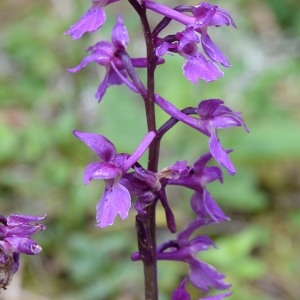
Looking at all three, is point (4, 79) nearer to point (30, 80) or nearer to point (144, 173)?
point (30, 80)

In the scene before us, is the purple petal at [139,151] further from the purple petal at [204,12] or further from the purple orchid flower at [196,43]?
the purple petal at [204,12]

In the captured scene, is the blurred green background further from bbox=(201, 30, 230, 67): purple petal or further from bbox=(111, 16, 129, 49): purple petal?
bbox=(201, 30, 230, 67): purple petal

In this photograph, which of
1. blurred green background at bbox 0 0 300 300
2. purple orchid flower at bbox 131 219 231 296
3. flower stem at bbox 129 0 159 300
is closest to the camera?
flower stem at bbox 129 0 159 300

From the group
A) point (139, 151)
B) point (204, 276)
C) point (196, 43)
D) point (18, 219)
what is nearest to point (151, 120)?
point (139, 151)

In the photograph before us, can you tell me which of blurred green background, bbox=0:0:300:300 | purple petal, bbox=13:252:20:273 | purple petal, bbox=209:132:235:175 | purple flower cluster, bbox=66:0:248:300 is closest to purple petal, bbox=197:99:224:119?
purple flower cluster, bbox=66:0:248:300

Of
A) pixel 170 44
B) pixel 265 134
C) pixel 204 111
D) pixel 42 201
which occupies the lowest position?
pixel 42 201

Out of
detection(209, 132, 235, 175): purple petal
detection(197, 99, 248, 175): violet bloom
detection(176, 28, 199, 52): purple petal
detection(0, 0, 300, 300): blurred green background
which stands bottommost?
detection(0, 0, 300, 300): blurred green background

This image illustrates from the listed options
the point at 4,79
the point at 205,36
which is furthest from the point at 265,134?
the point at 205,36
